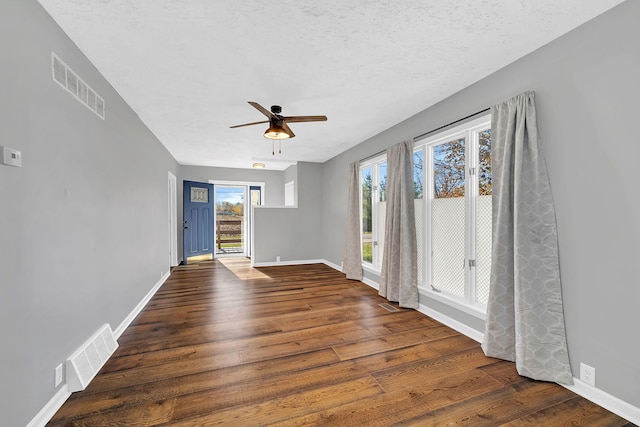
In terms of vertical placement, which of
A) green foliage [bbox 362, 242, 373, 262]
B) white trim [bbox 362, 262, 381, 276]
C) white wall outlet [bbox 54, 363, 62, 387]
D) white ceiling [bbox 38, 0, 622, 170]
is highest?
white ceiling [bbox 38, 0, 622, 170]

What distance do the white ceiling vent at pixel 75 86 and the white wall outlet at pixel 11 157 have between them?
2.19 ft

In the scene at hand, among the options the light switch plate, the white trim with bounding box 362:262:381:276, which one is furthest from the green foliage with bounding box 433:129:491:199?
the light switch plate

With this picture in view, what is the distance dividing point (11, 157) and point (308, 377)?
2231 millimetres

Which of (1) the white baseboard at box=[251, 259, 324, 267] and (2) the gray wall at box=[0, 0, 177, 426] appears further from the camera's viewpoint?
(1) the white baseboard at box=[251, 259, 324, 267]

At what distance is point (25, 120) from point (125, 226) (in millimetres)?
1666

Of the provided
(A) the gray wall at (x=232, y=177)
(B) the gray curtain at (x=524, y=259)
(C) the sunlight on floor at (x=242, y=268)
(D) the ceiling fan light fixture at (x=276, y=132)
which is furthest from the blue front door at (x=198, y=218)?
(B) the gray curtain at (x=524, y=259)

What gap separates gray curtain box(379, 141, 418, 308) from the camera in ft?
11.3

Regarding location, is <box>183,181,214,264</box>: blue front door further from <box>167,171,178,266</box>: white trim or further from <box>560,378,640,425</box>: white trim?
<box>560,378,640,425</box>: white trim

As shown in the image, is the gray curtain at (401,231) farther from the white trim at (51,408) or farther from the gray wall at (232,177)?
the gray wall at (232,177)

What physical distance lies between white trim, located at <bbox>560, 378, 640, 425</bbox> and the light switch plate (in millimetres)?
3658

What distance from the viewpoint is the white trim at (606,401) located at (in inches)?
62.2

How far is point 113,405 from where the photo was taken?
66.4 inches

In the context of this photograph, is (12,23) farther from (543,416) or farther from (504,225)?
(543,416)

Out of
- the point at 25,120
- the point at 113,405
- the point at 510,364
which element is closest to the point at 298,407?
the point at 113,405
